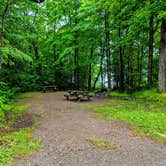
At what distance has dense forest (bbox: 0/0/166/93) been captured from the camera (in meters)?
18.6

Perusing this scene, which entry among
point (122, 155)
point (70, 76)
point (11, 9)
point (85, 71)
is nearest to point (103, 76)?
point (85, 71)

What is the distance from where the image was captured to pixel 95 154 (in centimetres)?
552

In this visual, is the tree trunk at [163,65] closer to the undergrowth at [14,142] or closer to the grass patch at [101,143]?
the undergrowth at [14,142]

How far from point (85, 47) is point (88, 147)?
19657 millimetres

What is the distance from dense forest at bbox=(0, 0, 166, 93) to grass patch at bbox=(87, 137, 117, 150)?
10.7m

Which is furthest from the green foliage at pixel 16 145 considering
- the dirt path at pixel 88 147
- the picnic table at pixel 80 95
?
the picnic table at pixel 80 95

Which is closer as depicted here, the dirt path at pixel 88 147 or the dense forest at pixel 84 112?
the dirt path at pixel 88 147

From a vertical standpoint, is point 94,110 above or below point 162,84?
below

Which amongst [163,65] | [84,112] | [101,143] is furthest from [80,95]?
[101,143]

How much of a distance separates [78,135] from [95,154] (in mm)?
1615

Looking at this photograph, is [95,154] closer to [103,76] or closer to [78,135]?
[78,135]

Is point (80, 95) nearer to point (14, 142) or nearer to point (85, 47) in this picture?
point (14, 142)

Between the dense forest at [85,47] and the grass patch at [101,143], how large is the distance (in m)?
10.7

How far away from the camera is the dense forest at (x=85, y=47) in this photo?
61.1ft
